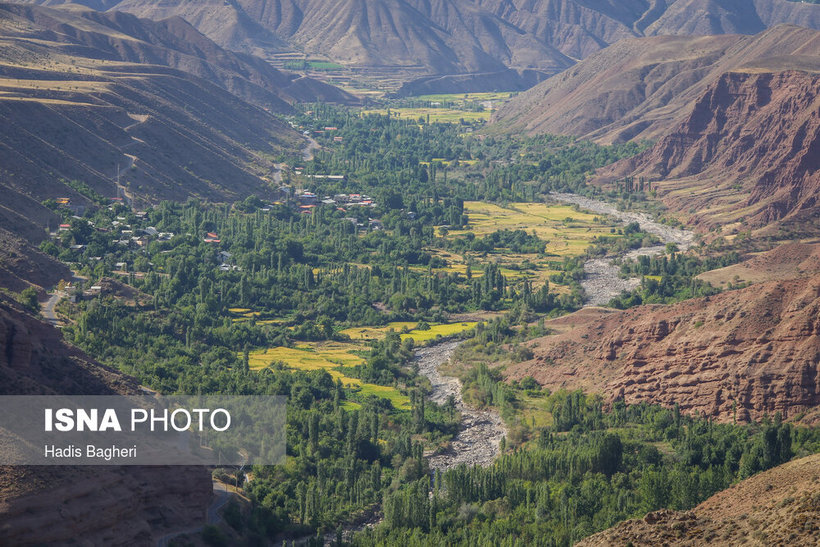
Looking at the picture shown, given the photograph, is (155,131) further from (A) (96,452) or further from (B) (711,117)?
(A) (96,452)

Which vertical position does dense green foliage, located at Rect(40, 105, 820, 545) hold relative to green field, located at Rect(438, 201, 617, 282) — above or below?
below

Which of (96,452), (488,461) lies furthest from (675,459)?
(96,452)

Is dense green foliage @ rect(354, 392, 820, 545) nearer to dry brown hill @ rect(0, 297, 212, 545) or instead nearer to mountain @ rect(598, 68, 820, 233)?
dry brown hill @ rect(0, 297, 212, 545)

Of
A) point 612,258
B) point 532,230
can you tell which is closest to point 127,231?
point 532,230

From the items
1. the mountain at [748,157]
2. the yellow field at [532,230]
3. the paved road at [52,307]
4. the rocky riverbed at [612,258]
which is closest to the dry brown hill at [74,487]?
the paved road at [52,307]

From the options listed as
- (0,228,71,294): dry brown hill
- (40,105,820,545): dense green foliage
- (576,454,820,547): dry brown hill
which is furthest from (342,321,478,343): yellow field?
(576,454,820,547): dry brown hill

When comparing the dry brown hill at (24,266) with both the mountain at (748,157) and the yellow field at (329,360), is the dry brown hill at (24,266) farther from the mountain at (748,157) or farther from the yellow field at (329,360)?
the mountain at (748,157)
